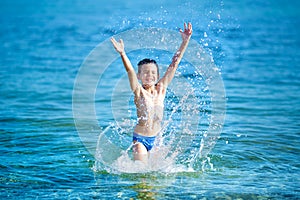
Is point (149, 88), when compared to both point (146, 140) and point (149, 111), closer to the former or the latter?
point (149, 111)

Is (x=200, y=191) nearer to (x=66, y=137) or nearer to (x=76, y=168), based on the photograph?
(x=76, y=168)

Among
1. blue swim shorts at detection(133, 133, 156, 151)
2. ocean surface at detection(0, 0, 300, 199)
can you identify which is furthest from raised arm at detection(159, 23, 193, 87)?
ocean surface at detection(0, 0, 300, 199)

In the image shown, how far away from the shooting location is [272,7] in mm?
34000

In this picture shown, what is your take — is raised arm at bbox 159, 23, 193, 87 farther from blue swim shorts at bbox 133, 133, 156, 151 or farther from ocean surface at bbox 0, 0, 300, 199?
ocean surface at bbox 0, 0, 300, 199

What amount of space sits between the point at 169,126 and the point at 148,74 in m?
2.01

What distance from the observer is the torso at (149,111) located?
24.1ft

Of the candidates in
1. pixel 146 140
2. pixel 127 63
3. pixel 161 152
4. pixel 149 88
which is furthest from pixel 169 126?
pixel 127 63

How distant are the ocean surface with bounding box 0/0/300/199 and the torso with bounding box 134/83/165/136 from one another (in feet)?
1.63

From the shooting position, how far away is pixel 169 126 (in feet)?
30.0

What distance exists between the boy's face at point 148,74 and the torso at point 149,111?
0.13 metres

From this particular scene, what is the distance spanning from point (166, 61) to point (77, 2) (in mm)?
31992

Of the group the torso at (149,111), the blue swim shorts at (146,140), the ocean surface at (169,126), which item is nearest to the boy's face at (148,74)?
the torso at (149,111)

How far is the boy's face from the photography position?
23.8ft

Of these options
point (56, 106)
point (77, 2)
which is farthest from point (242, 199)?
point (77, 2)
